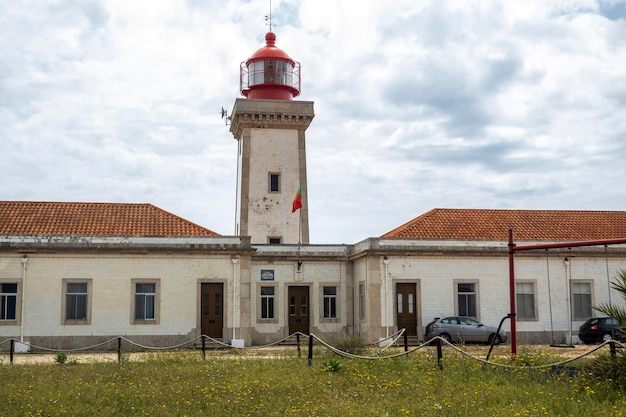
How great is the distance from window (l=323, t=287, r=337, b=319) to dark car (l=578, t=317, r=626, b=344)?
9086mm

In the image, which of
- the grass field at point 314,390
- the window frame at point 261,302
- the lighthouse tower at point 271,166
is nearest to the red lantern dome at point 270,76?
the lighthouse tower at point 271,166

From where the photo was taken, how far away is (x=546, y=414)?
36.8ft

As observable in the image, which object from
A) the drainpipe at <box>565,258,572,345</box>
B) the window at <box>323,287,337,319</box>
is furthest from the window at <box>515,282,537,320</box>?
the window at <box>323,287,337,319</box>

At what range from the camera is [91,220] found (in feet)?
89.2

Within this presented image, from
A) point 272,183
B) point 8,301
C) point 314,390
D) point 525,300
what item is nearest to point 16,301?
point 8,301

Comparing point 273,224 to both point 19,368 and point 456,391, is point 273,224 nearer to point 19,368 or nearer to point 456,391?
point 19,368

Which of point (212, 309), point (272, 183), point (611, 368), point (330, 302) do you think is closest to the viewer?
point (611, 368)

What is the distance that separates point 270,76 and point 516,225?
12.4 meters

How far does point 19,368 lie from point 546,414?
38.3ft

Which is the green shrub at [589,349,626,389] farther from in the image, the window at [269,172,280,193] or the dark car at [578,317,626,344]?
the window at [269,172,280,193]

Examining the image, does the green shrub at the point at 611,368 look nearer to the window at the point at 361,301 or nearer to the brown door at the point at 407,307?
the brown door at the point at 407,307

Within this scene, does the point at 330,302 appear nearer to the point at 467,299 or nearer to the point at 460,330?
the point at 467,299

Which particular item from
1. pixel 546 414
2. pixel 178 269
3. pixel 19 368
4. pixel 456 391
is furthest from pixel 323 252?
pixel 546 414

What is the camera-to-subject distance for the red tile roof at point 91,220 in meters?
26.2
